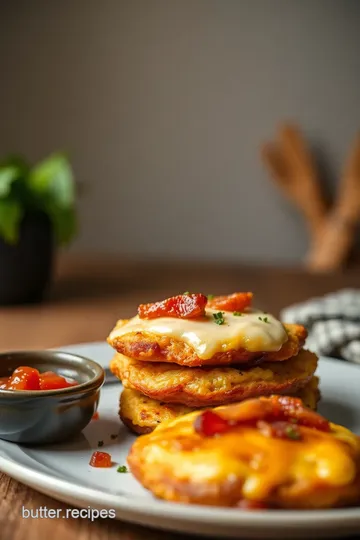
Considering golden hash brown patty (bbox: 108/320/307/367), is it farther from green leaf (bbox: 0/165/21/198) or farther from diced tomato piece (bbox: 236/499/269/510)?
green leaf (bbox: 0/165/21/198)

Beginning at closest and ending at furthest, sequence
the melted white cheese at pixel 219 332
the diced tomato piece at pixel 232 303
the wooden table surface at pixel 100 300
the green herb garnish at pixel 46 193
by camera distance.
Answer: the wooden table surface at pixel 100 300, the melted white cheese at pixel 219 332, the diced tomato piece at pixel 232 303, the green herb garnish at pixel 46 193

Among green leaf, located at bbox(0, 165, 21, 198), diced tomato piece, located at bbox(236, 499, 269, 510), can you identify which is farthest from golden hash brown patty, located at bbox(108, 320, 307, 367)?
green leaf, located at bbox(0, 165, 21, 198)

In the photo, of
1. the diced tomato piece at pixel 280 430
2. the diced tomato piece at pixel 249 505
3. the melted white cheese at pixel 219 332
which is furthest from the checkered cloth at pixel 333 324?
the diced tomato piece at pixel 249 505

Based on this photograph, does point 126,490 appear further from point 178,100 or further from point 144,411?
point 178,100

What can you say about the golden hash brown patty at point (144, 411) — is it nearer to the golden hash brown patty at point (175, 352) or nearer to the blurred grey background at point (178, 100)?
the golden hash brown patty at point (175, 352)

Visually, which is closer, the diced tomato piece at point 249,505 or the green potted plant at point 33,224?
the diced tomato piece at point 249,505
